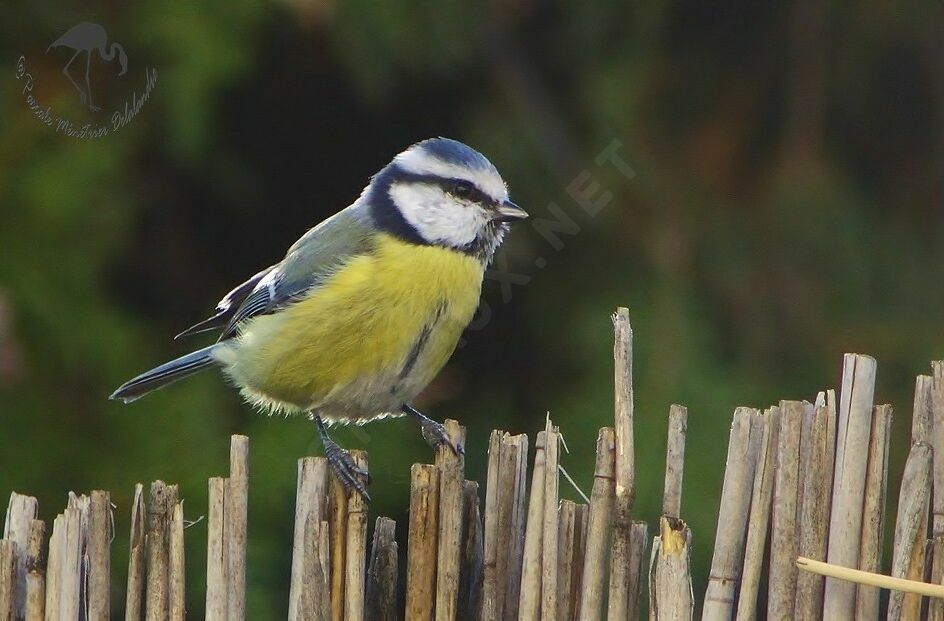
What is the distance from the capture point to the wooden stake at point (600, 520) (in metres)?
1.38

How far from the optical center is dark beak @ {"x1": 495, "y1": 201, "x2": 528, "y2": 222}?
6.99 feet

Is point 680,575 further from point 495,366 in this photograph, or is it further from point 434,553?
point 495,366

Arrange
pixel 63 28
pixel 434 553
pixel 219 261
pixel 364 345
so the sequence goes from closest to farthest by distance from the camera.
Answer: pixel 434 553 → pixel 364 345 → pixel 63 28 → pixel 219 261

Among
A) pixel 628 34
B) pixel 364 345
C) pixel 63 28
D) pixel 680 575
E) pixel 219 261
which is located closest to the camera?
pixel 680 575

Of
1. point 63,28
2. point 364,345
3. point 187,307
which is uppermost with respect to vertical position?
point 63,28

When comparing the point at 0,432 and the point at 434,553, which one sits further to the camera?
the point at 0,432

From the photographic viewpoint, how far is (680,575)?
1.31m

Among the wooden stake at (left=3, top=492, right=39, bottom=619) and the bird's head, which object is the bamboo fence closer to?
the wooden stake at (left=3, top=492, right=39, bottom=619)

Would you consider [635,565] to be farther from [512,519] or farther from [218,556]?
[218,556]

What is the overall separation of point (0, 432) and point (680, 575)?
2048mm

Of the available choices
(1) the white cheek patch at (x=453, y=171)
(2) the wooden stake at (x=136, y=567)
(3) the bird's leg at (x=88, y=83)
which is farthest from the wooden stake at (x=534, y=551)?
(3) the bird's leg at (x=88, y=83)

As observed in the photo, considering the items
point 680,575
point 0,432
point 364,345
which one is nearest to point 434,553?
point 680,575

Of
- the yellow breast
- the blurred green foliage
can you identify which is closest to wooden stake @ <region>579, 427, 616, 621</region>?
the yellow breast

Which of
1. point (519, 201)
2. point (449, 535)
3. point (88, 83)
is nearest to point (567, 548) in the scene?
point (449, 535)
